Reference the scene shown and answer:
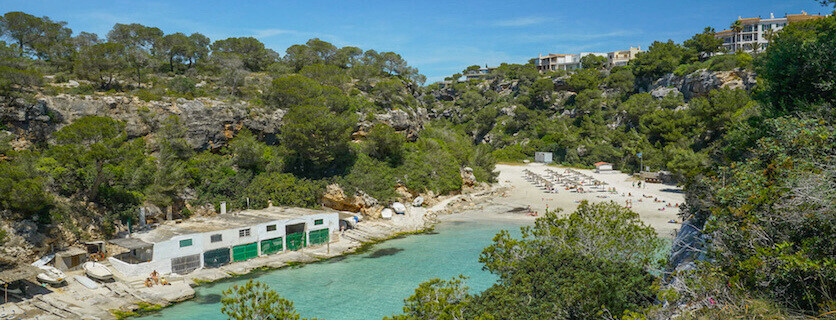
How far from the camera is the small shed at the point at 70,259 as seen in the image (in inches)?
811

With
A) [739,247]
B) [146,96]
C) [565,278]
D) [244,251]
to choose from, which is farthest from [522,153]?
[739,247]

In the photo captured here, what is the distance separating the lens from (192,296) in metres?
19.0

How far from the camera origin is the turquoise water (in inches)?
695

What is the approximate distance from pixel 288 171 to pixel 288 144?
236cm

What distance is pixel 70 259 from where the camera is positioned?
824 inches

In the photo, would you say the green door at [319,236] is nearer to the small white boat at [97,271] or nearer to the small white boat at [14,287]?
the small white boat at [97,271]

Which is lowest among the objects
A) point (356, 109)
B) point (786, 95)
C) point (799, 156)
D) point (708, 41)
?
point (799, 156)

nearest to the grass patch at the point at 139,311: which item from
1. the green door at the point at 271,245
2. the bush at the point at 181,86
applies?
the green door at the point at 271,245

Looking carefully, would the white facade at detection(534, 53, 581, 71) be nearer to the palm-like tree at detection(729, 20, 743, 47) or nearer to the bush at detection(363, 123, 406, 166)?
the palm-like tree at detection(729, 20, 743, 47)

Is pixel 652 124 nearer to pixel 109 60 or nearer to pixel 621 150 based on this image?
pixel 621 150

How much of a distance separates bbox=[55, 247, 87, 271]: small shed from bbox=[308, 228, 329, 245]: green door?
11.0 metres

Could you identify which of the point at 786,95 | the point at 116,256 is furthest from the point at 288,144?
the point at 786,95

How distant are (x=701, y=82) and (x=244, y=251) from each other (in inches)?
2298

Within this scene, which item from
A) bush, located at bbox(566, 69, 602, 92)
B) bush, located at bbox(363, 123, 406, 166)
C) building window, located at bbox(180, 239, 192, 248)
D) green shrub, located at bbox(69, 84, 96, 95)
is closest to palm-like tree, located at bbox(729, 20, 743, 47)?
bush, located at bbox(566, 69, 602, 92)
